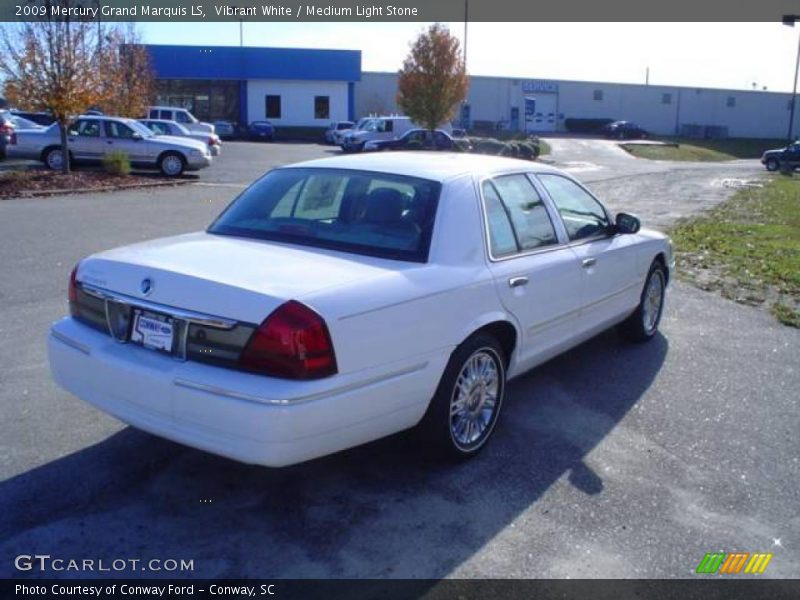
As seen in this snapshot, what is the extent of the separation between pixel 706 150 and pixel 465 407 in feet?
208

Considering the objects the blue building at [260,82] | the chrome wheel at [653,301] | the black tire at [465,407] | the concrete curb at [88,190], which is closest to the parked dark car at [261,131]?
the blue building at [260,82]

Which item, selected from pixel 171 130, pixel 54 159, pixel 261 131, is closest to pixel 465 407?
pixel 54 159

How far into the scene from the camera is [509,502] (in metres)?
4.13

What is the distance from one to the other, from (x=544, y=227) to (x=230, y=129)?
50910 millimetres

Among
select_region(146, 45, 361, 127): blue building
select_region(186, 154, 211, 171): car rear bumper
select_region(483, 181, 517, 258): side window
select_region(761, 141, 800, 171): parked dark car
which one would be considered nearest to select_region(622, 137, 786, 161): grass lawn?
select_region(761, 141, 800, 171): parked dark car

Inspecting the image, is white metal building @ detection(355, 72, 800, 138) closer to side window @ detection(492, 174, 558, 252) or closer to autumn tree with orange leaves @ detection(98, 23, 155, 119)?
autumn tree with orange leaves @ detection(98, 23, 155, 119)

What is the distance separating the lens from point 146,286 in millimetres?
3902

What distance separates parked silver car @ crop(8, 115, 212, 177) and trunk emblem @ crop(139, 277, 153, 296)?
2067cm

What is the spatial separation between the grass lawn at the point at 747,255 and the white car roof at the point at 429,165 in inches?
166

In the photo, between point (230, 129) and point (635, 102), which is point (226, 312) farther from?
point (635, 102)

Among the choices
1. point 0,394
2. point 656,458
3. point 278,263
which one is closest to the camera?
point 278,263

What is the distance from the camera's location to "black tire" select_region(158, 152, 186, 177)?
930 inches

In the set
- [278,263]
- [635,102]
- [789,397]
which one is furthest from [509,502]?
[635,102]

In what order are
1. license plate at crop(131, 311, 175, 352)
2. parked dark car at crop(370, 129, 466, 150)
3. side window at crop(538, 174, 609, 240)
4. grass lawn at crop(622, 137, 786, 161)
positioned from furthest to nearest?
grass lawn at crop(622, 137, 786, 161) → parked dark car at crop(370, 129, 466, 150) → side window at crop(538, 174, 609, 240) → license plate at crop(131, 311, 175, 352)
